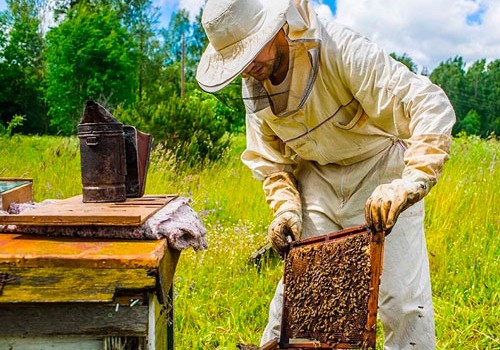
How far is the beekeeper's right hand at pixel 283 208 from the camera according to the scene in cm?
203

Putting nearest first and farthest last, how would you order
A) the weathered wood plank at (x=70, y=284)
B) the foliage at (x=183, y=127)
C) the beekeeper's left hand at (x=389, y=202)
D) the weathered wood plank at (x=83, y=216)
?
the weathered wood plank at (x=70, y=284) → the weathered wood plank at (x=83, y=216) → the beekeeper's left hand at (x=389, y=202) → the foliage at (x=183, y=127)

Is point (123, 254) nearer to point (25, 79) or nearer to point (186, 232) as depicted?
point (186, 232)

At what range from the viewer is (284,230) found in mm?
2070

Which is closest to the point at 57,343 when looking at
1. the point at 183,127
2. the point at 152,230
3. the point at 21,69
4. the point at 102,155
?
the point at 152,230

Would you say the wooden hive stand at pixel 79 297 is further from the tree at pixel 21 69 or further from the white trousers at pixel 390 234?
the tree at pixel 21 69

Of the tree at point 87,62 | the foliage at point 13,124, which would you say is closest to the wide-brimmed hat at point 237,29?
the foliage at point 13,124

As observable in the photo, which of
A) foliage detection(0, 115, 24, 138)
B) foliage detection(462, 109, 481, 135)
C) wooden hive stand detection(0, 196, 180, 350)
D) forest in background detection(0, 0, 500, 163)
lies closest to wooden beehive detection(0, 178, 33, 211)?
wooden hive stand detection(0, 196, 180, 350)

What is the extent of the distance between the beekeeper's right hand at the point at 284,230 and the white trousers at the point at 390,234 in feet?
0.39

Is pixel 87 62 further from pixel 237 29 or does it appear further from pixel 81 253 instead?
pixel 81 253

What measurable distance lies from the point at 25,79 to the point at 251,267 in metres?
30.5

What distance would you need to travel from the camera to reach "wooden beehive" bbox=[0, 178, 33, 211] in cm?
171

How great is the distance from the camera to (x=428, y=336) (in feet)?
6.41

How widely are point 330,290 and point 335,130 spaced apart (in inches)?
24.3

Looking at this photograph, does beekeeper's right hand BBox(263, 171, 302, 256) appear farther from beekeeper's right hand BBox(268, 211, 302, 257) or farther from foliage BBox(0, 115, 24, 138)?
foliage BBox(0, 115, 24, 138)
